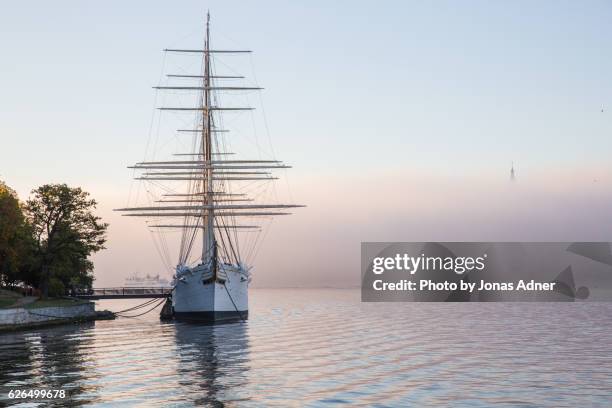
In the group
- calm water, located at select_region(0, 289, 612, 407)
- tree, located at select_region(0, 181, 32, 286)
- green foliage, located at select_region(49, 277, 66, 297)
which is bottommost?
calm water, located at select_region(0, 289, 612, 407)

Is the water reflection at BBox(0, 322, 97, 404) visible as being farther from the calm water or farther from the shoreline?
the shoreline

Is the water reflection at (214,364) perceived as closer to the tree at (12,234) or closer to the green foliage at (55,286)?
the tree at (12,234)

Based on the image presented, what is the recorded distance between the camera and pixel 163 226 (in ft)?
347

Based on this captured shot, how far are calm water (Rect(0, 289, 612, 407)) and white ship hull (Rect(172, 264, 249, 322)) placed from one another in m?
16.9

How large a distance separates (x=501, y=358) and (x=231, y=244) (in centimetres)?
5426

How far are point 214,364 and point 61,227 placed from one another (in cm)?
5512

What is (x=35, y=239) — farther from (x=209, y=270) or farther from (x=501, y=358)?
(x=501, y=358)

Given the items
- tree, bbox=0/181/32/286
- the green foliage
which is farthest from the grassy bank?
the green foliage

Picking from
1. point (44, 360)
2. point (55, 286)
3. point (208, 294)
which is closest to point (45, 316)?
point (208, 294)

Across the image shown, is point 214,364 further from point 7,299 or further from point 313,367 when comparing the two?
point 7,299

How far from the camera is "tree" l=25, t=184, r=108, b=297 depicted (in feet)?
304

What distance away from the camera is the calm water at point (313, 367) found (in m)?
31.9

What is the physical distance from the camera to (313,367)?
41625 mm

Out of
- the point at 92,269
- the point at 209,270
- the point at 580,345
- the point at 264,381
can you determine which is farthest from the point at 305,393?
Result: the point at 92,269
